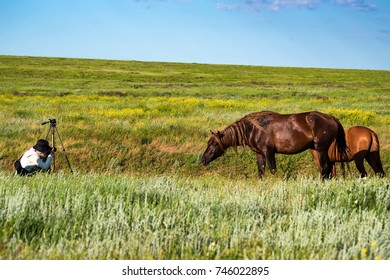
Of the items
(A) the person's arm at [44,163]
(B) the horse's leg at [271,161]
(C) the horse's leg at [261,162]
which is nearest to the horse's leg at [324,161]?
(B) the horse's leg at [271,161]

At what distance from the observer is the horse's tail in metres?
11.6

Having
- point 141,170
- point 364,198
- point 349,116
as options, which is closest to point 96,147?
point 141,170

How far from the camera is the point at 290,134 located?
11.8m

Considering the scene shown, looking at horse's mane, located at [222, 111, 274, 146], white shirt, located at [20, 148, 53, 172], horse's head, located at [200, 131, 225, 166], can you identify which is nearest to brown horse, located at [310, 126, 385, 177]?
horse's mane, located at [222, 111, 274, 146]

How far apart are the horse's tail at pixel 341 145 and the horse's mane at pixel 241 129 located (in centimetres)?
183

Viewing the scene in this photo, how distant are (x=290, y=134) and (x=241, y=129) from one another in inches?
52.1

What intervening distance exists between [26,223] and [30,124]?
640 inches

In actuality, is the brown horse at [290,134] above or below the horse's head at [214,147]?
above

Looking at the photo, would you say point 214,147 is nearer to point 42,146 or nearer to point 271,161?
point 271,161

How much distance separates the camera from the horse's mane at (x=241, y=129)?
12.1 meters

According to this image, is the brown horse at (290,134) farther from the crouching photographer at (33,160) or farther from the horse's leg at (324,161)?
the crouching photographer at (33,160)

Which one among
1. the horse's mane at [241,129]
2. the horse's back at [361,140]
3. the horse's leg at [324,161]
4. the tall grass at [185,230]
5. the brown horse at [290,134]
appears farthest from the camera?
the horse's mane at [241,129]

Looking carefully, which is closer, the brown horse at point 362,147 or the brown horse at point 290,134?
the brown horse at point 290,134
